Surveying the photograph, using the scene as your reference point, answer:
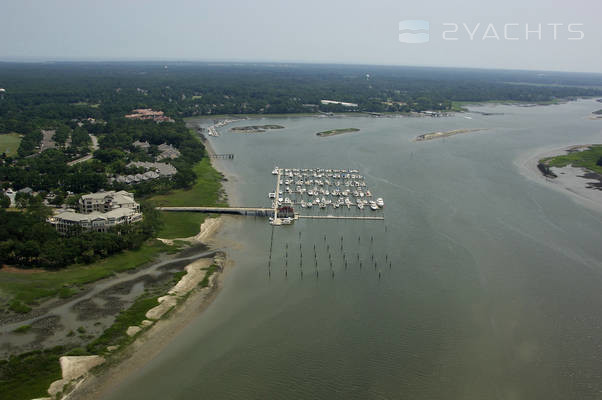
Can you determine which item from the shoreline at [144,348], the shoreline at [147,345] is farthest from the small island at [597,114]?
the shoreline at [144,348]

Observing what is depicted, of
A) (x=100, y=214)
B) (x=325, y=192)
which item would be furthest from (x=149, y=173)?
(x=325, y=192)

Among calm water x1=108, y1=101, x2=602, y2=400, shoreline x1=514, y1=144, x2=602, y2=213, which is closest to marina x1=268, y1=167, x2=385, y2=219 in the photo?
calm water x1=108, y1=101, x2=602, y2=400

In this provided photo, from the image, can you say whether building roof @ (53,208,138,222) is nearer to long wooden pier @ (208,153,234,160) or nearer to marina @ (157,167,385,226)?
marina @ (157,167,385,226)

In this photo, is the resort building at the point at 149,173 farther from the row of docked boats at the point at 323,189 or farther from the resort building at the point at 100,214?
the row of docked boats at the point at 323,189

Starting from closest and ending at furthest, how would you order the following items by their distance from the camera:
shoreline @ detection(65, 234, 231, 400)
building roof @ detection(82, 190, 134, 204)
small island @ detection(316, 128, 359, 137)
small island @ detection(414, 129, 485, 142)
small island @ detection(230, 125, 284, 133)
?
shoreline @ detection(65, 234, 231, 400)
building roof @ detection(82, 190, 134, 204)
small island @ detection(414, 129, 485, 142)
small island @ detection(316, 128, 359, 137)
small island @ detection(230, 125, 284, 133)

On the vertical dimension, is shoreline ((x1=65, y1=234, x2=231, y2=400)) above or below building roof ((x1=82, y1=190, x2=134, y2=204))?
below

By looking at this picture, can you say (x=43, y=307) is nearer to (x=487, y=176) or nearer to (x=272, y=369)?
(x=272, y=369)

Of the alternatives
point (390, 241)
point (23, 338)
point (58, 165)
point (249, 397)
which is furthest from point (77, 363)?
point (58, 165)

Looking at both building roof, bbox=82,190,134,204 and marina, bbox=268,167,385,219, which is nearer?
building roof, bbox=82,190,134,204
